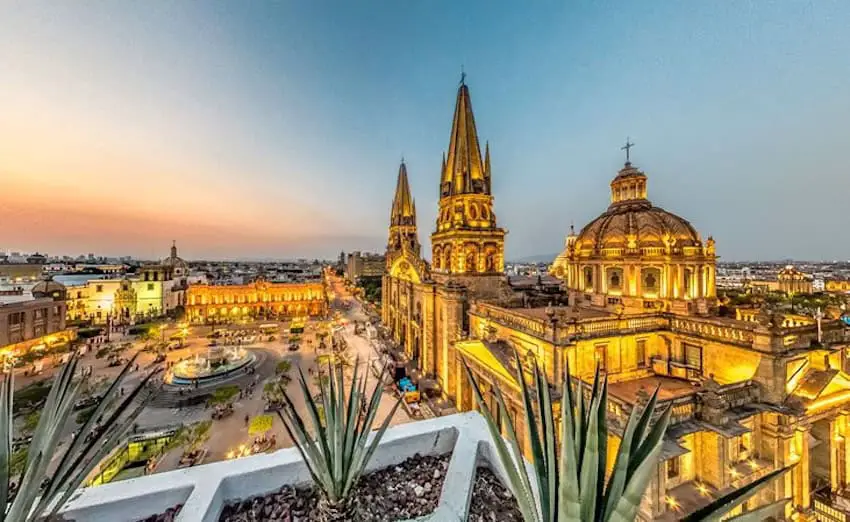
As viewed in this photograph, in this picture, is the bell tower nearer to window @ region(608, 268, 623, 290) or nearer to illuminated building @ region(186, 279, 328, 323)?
window @ region(608, 268, 623, 290)

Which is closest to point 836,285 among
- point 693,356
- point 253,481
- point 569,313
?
point 693,356

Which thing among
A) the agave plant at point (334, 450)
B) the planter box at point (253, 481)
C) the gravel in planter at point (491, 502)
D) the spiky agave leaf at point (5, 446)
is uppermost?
the spiky agave leaf at point (5, 446)

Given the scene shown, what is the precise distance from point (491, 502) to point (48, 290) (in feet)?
167

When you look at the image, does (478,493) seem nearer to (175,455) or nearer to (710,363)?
(710,363)

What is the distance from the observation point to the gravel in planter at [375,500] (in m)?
3.21

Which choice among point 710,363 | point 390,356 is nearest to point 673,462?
point 710,363

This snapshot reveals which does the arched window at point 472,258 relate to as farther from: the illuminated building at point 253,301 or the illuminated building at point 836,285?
the illuminated building at point 836,285

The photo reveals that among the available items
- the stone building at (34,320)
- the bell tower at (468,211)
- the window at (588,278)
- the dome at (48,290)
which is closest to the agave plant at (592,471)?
the window at (588,278)

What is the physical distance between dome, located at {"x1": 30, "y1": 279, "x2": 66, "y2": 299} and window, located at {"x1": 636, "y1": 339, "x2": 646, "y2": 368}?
170ft

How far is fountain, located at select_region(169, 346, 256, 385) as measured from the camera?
24.6m

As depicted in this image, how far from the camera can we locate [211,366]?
26828 mm

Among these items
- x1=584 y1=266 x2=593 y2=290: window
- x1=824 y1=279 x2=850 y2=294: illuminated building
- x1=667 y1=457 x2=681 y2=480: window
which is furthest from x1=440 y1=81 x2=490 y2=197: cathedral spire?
x1=824 y1=279 x2=850 y2=294: illuminated building

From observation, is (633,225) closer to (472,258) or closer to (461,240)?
(472,258)

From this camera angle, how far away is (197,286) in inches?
2008
